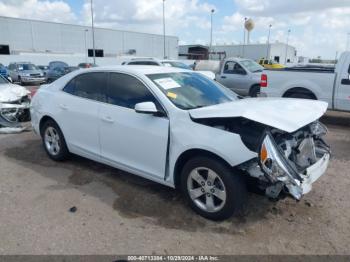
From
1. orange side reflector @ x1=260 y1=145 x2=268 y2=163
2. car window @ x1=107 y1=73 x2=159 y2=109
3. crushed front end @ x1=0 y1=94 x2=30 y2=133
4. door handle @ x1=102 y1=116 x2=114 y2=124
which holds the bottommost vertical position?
crushed front end @ x1=0 y1=94 x2=30 y2=133

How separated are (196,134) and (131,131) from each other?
95cm

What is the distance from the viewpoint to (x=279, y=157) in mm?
3100

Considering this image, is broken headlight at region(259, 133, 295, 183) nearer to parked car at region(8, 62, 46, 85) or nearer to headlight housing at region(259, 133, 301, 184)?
headlight housing at region(259, 133, 301, 184)

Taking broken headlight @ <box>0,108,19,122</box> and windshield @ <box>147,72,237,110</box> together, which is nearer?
windshield @ <box>147,72,237,110</box>

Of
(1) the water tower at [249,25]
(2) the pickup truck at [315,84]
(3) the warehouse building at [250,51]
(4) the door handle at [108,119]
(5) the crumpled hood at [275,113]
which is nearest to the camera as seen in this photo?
(5) the crumpled hood at [275,113]

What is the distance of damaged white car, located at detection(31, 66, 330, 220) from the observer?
3.19 meters

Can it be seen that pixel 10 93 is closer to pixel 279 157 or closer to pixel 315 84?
pixel 279 157

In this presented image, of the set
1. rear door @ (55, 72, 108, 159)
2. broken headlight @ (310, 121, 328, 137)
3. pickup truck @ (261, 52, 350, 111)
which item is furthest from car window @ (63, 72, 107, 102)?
pickup truck @ (261, 52, 350, 111)

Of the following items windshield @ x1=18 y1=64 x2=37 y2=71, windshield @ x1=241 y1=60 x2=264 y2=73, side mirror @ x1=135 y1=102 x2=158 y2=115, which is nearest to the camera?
side mirror @ x1=135 y1=102 x2=158 y2=115

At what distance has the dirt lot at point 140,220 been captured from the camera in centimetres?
313

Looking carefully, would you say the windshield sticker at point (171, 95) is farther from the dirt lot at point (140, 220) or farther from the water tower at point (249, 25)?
the water tower at point (249, 25)

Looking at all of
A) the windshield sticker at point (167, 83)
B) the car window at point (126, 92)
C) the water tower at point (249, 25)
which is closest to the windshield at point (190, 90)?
the windshield sticker at point (167, 83)

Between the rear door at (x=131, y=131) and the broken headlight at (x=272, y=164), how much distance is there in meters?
1.15

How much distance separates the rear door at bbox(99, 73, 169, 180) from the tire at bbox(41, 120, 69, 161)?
1116mm
